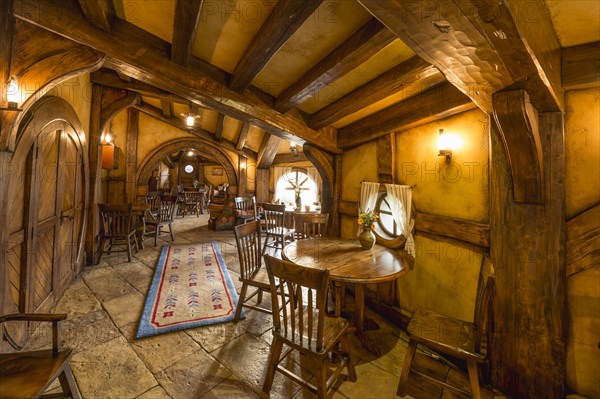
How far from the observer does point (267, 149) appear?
6.38m

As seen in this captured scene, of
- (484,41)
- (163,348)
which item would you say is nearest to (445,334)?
(484,41)

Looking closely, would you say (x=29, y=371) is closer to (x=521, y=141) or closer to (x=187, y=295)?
(x=187, y=295)

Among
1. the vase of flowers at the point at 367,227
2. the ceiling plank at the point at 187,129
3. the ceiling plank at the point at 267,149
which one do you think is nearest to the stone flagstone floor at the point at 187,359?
the vase of flowers at the point at 367,227

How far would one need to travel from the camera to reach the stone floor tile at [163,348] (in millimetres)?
1898

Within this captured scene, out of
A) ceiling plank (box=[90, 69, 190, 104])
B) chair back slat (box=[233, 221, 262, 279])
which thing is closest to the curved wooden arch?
ceiling plank (box=[90, 69, 190, 104])

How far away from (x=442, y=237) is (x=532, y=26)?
67.7 inches

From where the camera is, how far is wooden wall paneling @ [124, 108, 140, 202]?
5.58 meters

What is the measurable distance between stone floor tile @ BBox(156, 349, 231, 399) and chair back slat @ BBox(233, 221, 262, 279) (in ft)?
2.50

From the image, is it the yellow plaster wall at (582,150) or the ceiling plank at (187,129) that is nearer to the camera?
the yellow plaster wall at (582,150)

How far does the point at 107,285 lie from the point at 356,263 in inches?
125

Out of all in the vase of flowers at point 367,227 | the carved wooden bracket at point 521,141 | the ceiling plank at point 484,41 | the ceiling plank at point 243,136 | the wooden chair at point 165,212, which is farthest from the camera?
the ceiling plank at point 243,136

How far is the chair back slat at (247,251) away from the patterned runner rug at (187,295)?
1.58 feet

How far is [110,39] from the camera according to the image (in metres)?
2.08

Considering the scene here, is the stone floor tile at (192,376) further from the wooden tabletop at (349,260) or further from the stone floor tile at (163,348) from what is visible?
the wooden tabletop at (349,260)
